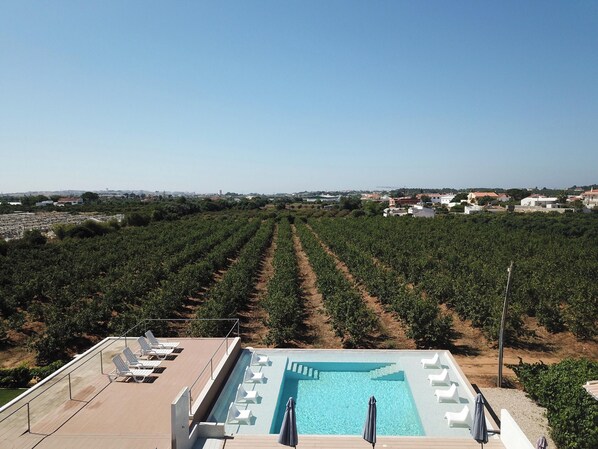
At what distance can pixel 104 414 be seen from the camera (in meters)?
9.75

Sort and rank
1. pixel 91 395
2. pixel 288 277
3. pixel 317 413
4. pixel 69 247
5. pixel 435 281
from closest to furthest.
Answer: pixel 91 395
pixel 317 413
pixel 435 281
pixel 288 277
pixel 69 247

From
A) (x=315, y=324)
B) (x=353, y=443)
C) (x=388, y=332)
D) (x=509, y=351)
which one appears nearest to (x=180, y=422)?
(x=353, y=443)

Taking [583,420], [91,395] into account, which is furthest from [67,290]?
[583,420]

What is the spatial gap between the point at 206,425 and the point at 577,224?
68.2 meters

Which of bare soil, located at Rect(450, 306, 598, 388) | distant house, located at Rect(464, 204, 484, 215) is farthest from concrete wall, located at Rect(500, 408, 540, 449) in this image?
distant house, located at Rect(464, 204, 484, 215)

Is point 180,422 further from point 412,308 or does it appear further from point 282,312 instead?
point 412,308

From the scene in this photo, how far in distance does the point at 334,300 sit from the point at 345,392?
22.4 ft

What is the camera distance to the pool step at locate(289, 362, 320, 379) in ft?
46.0

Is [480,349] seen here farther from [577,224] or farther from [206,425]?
[577,224]

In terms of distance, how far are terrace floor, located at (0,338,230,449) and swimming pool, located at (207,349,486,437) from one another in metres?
1.46

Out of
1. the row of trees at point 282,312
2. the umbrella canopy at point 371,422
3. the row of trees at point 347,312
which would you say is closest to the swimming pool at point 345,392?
the row of trees at point 347,312

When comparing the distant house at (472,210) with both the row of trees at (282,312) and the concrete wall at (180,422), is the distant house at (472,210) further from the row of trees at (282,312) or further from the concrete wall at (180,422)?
the concrete wall at (180,422)

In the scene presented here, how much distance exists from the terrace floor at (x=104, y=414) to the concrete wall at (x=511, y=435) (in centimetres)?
793

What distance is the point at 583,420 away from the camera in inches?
359
